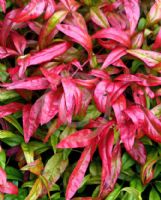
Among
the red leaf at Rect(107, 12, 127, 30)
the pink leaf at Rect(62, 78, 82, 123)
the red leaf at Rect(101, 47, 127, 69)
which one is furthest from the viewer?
the red leaf at Rect(107, 12, 127, 30)

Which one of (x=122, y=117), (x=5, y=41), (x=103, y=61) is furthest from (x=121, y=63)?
(x=5, y=41)

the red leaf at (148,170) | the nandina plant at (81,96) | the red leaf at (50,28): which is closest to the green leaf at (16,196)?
the nandina plant at (81,96)

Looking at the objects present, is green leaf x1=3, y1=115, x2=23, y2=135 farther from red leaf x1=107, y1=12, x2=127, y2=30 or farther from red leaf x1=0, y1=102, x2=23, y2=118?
red leaf x1=107, y1=12, x2=127, y2=30

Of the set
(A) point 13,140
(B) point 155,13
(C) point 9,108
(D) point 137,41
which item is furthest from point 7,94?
(B) point 155,13

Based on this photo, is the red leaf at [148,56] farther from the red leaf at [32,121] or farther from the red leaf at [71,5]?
the red leaf at [32,121]

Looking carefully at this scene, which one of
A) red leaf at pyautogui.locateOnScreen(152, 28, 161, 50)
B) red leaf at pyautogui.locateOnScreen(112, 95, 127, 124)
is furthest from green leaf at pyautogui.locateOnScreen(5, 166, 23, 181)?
red leaf at pyautogui.locateOnScreen(152, 28, 161, 50)

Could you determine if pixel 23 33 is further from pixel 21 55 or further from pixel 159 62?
pixel 159 62

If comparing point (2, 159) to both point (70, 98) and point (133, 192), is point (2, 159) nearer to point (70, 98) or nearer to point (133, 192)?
point (70, 98)

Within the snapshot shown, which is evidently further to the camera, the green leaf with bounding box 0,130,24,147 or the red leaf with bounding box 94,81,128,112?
the green leaf with bounding box 0,130,24,147
